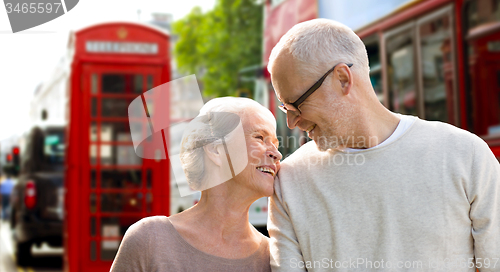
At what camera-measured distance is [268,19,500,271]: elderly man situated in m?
1.68

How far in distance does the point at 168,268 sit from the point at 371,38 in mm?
3820

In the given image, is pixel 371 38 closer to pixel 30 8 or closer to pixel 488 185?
pixel 30 8

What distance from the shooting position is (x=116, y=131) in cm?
636

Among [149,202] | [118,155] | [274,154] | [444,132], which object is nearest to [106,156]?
[118,155]

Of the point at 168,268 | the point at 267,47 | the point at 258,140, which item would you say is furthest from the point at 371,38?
the point at 168,268

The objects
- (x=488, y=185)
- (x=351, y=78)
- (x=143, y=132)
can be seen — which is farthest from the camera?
(x=143, y=132)

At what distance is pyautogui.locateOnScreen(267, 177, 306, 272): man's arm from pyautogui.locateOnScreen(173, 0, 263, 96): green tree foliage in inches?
577

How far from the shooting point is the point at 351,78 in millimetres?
1785

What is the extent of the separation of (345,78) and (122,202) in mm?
5046

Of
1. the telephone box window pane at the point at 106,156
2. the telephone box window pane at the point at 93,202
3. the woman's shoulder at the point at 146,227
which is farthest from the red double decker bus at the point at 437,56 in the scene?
the telephone box window pane at the point at 93,202

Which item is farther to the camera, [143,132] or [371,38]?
[371,38]

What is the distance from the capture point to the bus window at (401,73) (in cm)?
465

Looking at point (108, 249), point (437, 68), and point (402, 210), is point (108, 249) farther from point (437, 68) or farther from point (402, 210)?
point (402, 210)

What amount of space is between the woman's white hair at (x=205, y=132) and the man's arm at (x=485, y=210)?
0.79 metres
